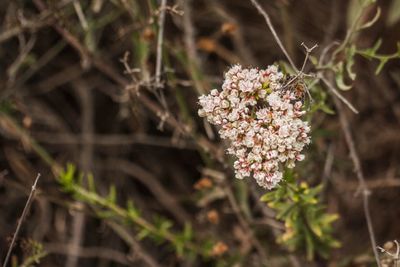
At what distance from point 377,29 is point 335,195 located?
1018 mm

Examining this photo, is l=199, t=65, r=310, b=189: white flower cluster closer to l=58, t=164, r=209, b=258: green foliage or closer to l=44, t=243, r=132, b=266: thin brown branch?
l=58, t=164, r=209, b=258: green foliage

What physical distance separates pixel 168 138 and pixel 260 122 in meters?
1.86

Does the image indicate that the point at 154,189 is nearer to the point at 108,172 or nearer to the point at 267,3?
the point at 108,172

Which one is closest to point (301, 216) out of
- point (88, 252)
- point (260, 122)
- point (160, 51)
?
point (260, 122)

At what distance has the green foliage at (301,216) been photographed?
1900mm

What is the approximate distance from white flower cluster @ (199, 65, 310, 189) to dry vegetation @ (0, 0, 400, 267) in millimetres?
709

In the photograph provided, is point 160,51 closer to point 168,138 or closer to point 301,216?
point 301,216

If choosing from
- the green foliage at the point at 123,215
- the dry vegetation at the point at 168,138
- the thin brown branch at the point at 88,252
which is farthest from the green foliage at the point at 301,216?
the thin brown branch at the point at 88,252

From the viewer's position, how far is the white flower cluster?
5.09 feet

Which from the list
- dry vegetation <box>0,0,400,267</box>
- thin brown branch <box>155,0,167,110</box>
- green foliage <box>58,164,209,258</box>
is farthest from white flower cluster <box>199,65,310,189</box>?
green foliage <box>58,164,209,258</box>

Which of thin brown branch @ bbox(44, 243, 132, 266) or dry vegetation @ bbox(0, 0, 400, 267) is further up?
dry vegetation @ bbox(0, 0, 400, 267)

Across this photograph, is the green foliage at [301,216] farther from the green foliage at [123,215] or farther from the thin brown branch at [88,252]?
the thin brown branch at [88,252]

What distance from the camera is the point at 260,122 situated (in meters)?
1.57

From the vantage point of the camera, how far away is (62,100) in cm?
358
